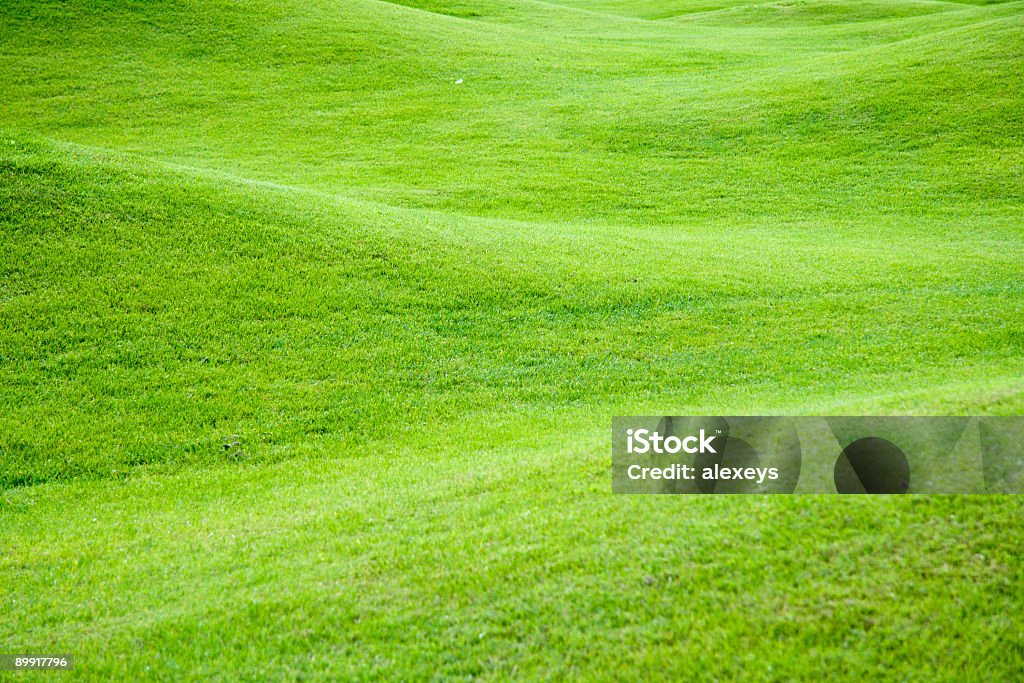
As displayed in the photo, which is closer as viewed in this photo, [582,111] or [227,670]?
[227,670]

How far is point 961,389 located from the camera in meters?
9.66

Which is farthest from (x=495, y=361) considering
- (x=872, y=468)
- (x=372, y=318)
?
(x=872, y=468)

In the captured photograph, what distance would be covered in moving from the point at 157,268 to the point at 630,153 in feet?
63.3

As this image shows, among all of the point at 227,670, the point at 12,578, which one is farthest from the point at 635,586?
the point at 12,578

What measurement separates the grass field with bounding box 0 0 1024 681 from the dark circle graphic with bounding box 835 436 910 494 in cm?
24

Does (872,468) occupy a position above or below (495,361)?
above

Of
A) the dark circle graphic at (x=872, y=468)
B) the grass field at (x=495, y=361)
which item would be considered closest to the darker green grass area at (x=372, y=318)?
the grass field at (x=495, y=361)

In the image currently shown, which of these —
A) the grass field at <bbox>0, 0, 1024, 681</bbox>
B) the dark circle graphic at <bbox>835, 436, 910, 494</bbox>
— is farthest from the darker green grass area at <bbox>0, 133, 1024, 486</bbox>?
the dark circle graphic at <bbox>835, 436, 910, 494</bbox>

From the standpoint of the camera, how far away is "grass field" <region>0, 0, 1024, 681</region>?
6.57 meters

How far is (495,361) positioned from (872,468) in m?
7.55

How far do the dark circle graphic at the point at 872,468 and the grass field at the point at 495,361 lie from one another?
0.24 m

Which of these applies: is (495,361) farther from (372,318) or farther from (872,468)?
(872,468)

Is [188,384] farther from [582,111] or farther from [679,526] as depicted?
[582,111]

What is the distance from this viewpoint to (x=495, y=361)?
553 inches
